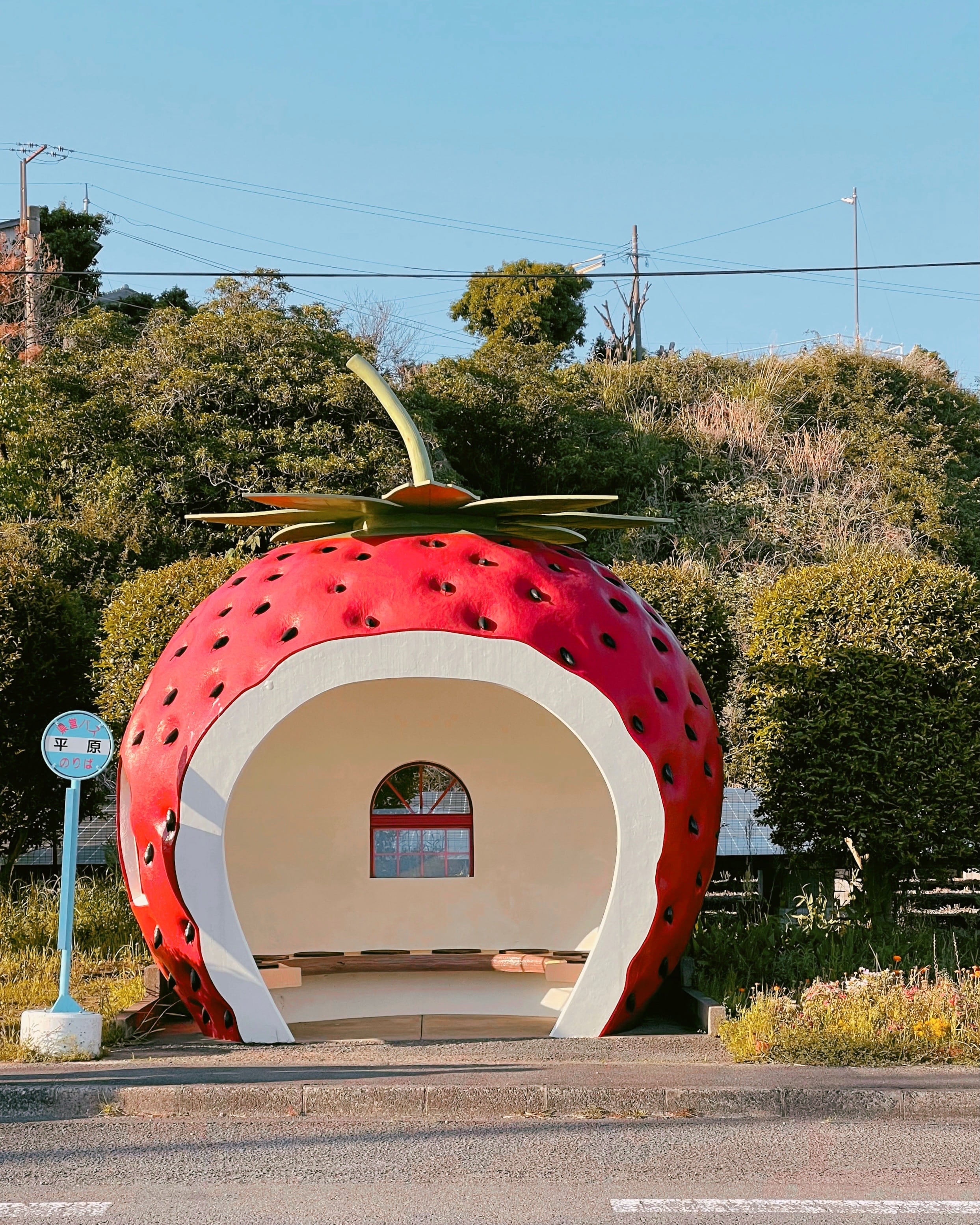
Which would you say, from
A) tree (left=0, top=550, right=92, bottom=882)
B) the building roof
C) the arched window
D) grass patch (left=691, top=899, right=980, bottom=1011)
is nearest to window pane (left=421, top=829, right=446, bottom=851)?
the arched window

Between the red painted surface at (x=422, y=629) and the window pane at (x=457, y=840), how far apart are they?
7.16ft

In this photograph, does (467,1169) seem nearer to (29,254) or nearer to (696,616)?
(696,616)

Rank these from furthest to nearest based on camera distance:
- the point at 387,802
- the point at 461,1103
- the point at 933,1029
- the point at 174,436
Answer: the point at 174,436, the point at 387,802, the point at 933,1029, the point at 461,1103

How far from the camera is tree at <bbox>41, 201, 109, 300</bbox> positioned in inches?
1223

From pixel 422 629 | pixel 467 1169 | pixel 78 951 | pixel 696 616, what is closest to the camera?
pixel 467 1169

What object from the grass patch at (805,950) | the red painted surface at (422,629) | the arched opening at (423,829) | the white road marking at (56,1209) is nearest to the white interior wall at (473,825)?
the arched opening at (423,829)

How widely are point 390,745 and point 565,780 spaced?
4.50 feet

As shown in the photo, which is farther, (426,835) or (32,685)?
(32,685)

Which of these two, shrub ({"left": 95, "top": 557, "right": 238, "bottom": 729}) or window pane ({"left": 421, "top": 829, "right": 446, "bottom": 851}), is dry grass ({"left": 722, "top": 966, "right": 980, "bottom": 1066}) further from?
shrub ({"left": 95, "top": 557, "right": 238, "bottom": 729})

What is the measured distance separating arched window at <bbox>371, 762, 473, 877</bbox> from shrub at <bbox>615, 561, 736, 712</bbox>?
11.7 feet

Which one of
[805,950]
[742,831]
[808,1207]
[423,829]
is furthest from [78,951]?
[808,1207]

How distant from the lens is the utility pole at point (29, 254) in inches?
1021

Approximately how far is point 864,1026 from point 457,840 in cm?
347

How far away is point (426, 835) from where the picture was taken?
32.2 feet
